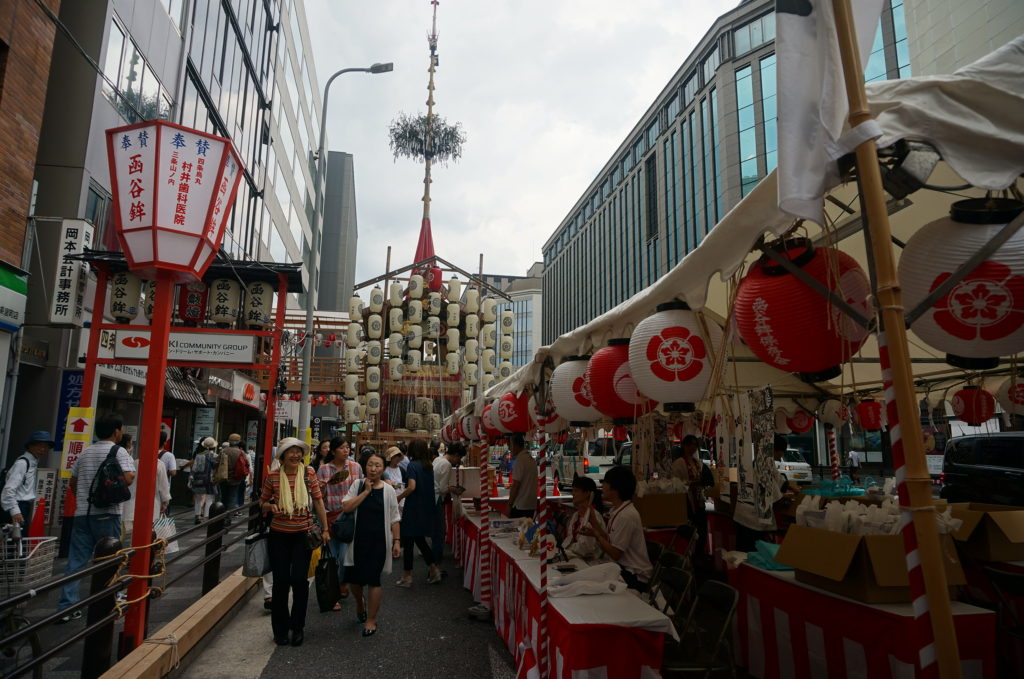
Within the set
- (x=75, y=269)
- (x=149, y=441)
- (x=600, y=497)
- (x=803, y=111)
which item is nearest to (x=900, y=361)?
(x=803, y=111)

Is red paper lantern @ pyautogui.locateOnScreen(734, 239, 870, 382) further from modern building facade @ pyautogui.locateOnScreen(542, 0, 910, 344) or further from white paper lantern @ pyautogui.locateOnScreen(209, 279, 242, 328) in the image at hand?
modern building facade @ pyautogui.locateOnScreen(542, 0, 910, 344)

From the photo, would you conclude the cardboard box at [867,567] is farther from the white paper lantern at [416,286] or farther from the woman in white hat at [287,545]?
the white paper lantern at [416,286]

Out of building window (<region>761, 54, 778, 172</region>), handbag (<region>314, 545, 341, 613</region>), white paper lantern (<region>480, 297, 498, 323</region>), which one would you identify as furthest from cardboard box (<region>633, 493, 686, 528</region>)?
building window (<region>761, 54, 778, 172</region>)

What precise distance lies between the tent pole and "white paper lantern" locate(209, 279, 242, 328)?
10.7m

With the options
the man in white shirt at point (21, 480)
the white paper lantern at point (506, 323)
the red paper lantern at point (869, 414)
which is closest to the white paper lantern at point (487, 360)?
the white paper lantern at point (506, 323)

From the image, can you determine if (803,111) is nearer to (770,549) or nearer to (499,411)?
(770,549)

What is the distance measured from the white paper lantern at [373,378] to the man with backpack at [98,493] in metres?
18.9

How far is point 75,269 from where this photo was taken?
9758 millimetres

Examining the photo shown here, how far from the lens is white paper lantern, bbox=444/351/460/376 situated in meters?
26.4

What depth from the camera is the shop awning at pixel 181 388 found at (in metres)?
14.1

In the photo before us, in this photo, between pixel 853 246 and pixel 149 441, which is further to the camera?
pixel 853 246

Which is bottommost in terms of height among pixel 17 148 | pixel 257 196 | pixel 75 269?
pixel 75 269

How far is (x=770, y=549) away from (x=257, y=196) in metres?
22.5

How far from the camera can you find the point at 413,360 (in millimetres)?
26406
